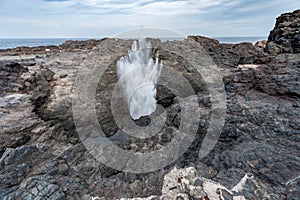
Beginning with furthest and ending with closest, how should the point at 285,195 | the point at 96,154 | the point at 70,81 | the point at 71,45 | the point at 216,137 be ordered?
the point at 71,45
the point at 70,81
the point at 96,154
the point at 216,137
the point at 285,195

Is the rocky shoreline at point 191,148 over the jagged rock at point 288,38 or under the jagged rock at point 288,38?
under

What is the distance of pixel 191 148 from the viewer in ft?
17.2

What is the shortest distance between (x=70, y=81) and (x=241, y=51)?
45.0ft

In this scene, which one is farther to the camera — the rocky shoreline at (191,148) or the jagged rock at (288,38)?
the jagged rock at (288,38)

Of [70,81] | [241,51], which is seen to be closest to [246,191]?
[70,81]

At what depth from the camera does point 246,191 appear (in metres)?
3.04

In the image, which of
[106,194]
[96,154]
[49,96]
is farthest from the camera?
[49,96]

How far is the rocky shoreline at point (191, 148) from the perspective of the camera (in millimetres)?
3416

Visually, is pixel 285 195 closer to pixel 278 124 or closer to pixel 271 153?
pixel 271 153

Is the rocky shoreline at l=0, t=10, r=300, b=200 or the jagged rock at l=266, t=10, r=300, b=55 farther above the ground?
the jagged rock at l=266, t=10, r=300, b=55

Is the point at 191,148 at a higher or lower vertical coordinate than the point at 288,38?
lower

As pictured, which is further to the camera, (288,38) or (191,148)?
(288,38)

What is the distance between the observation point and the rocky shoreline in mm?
3416

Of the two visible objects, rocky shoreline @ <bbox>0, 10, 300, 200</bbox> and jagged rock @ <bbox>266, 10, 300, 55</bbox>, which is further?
jagged rock @ <bbox>266, 10, 300, 55</bbox>
